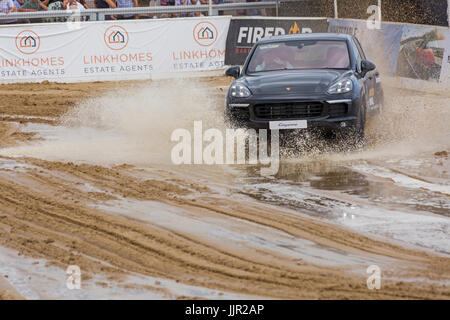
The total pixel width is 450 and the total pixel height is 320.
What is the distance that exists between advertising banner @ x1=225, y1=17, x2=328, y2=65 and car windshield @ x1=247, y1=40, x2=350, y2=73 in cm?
1054

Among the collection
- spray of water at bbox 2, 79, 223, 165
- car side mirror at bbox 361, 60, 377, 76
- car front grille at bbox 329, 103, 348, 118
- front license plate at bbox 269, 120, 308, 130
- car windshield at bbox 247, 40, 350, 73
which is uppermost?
car windshield at bbox 247, 40, 350, 73

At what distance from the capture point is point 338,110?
1019cm

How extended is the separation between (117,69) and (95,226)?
→ 14.5 m

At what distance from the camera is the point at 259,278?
5.48 m

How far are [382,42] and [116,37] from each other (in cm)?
707

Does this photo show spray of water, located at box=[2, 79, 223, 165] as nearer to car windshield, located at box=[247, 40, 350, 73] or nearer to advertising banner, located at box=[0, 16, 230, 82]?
car windshield, located at box=[247, 40, 350, 73]

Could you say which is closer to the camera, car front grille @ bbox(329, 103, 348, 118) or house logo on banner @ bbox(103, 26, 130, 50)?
car front grille @ bbox(329, 103, 348, 118)

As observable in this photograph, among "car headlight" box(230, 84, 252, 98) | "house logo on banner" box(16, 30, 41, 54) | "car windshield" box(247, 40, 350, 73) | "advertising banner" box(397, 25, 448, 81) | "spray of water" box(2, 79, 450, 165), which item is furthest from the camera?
"house logo on banner" box(16, 30, 41, 54)

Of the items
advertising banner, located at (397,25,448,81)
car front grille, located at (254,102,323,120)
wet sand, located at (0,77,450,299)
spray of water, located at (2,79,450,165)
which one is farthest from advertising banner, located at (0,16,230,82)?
car front grille, located at (254,102,323,120)

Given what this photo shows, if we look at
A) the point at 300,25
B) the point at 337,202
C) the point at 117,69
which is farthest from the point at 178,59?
the point at 337,202

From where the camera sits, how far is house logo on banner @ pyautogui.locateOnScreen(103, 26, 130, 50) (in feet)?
68.0

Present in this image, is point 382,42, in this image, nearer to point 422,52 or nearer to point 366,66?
point 422,52

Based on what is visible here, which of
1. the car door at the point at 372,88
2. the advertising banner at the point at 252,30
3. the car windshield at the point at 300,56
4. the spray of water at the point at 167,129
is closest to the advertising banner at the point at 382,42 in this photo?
the spray of water at the point at 167,129

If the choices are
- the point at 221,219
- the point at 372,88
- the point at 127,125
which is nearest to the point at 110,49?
the point at 127,125
